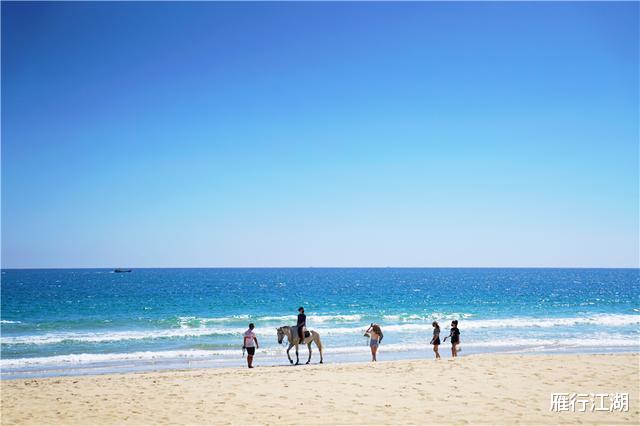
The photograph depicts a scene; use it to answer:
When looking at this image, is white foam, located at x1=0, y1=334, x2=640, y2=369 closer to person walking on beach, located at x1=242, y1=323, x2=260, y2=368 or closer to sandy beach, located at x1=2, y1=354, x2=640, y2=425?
person walking on beach, located at x1=242, y1=323, x2=260, y2=368

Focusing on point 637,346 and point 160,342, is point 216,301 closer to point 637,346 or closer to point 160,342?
point 160,342

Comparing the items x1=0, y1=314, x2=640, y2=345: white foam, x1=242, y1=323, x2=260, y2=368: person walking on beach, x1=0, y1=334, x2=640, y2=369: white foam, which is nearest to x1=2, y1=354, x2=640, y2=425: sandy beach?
x1=242, y1=323, x2=260, y2=368: person walking on beach

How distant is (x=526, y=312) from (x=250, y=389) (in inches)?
1524

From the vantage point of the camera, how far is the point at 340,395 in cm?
1214

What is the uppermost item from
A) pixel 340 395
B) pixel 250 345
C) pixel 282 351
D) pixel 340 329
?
pixel 340 395

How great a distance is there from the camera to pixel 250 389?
13133 millimetres

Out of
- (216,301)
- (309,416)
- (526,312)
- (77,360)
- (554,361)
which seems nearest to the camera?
(309,416)

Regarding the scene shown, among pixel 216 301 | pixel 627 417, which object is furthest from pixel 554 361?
pixel 216 301

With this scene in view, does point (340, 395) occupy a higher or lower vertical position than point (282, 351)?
higher

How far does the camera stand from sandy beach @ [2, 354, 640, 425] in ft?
33.9

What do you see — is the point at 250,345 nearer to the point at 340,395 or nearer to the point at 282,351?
the point at 282,351

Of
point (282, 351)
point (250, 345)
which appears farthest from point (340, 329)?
point (250, 345)

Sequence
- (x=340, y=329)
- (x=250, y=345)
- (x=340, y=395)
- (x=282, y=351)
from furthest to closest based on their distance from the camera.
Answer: (x=340, y=329), (x=282, y=351), (x=250, y=345), (x=340, y=395)

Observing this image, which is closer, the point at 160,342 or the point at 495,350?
the point at 495,350
